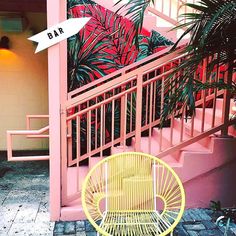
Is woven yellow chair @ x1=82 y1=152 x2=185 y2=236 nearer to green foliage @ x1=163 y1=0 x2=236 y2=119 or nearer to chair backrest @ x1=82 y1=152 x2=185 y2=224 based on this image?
chair backrest @ x1=82 y1=152 x2=185 y2=224

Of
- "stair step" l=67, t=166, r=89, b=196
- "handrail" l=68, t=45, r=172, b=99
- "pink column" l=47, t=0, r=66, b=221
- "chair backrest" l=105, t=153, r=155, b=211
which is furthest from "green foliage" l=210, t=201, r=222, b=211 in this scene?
"handrail" l=68, t=45, r=172, b=99

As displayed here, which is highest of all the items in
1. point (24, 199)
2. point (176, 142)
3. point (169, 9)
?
point (169, 9)

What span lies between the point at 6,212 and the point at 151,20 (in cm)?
318

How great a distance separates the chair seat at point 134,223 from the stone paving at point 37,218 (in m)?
0.58

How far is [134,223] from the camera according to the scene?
2.25 meters

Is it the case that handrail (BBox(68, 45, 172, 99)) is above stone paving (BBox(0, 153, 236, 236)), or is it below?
above

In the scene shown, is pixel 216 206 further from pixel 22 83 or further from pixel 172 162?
pixel 22 83

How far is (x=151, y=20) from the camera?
4.37m

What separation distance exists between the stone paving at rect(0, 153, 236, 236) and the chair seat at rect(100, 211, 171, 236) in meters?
0.58

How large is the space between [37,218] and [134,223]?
127cm

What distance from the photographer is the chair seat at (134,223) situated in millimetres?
2168

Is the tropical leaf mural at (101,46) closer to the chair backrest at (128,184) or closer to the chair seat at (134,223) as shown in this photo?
the chair backrest at (128,184)

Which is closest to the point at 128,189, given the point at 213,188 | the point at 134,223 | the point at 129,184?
the point at 129,184

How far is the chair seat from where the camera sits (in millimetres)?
2168
